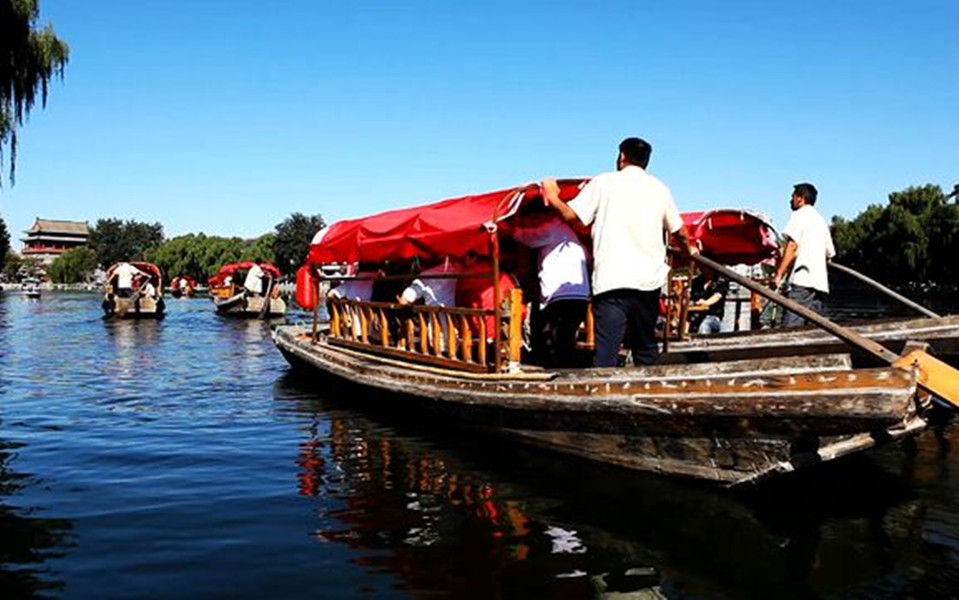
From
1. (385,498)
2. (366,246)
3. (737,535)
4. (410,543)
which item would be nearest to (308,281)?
(366,246)

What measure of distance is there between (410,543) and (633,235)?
8.52 ft

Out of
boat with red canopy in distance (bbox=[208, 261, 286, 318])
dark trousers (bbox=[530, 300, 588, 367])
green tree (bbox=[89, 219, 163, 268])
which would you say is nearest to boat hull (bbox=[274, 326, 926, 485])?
dark trousers (bbox=[530, 300, 588, 367])

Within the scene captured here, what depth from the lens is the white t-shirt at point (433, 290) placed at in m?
8.02

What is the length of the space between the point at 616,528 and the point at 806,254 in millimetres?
4018

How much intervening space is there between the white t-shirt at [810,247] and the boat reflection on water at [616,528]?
1.70m

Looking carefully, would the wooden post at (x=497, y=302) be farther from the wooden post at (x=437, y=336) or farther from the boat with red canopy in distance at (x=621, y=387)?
the wooden post at (x=437, y=336)

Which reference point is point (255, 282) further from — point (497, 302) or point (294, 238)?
point (294, 238)

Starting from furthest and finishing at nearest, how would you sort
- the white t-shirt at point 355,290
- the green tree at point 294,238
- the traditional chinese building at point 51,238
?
1. the traditional chinese building at point 51,238
2. the green tree at point 294,238
3. the white t-shirt at point 355,290

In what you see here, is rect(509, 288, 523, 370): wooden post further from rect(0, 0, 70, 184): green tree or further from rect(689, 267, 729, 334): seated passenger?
rect(0, 0, 70, 184): green tree

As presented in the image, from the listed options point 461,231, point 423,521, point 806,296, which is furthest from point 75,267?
point 423,521

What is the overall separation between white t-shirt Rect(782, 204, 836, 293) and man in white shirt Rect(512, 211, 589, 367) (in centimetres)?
216

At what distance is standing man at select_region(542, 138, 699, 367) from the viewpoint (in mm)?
5570

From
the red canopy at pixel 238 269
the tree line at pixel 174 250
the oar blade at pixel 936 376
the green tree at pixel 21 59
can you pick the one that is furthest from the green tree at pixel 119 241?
the oar blade at pixel 936 376

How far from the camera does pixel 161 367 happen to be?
14172mm
